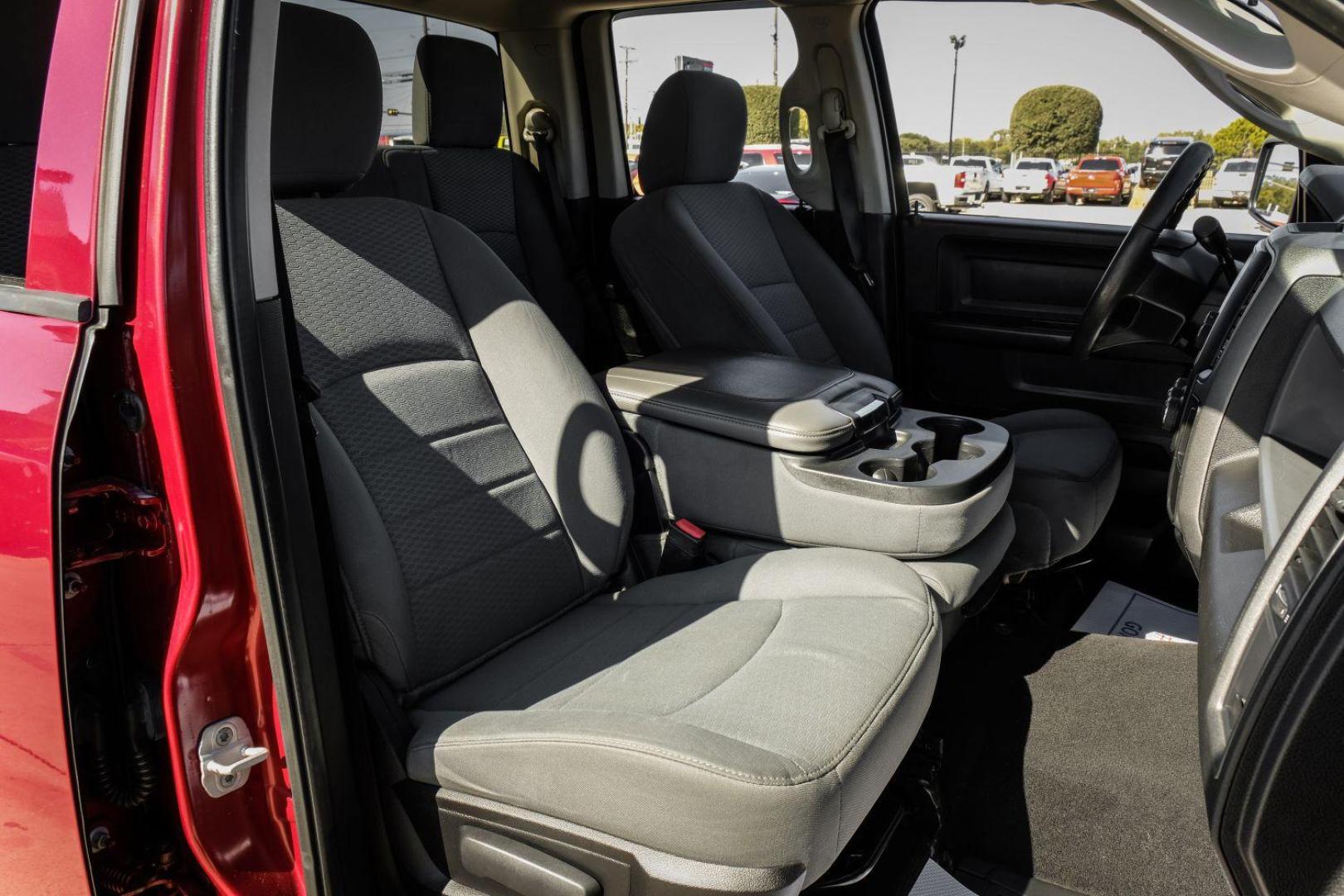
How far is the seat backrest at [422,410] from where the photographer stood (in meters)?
1.47

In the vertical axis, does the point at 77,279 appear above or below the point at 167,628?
above

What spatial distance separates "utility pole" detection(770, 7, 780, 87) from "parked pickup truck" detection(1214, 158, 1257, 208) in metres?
1.22

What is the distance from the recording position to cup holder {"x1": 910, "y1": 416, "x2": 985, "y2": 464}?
206 cm

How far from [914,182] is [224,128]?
2.45 m

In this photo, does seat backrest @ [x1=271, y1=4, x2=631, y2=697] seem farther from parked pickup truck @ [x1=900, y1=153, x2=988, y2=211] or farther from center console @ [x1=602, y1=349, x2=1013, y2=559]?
parked pickup truck @ [x1=900, y1=153, x2=988, y2=211]

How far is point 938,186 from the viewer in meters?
3.26

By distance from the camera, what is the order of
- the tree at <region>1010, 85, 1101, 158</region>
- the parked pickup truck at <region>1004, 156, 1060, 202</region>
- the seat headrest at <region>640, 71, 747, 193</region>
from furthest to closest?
the tree at <region>1010, 85, 1101, 158</region>, the parked pickup truck at <region>1004, 156, 1060, 202</region>, the seat headrest at <region>640, 71, 747, 193</region>

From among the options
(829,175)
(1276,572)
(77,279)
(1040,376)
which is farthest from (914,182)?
(77,279)

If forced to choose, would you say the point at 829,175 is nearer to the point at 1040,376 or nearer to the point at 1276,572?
the point at 1040,376

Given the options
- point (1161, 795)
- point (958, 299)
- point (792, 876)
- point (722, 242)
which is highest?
point (722, 242)

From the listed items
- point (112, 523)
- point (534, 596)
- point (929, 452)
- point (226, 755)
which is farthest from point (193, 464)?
point (929, 452)

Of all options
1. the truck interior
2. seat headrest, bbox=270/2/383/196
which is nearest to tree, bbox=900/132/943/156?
the truck interior

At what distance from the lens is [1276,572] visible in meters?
1.01

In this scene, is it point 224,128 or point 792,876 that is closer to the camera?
point 224,128
